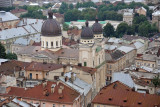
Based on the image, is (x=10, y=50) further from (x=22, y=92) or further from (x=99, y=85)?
(x=22, y=92)

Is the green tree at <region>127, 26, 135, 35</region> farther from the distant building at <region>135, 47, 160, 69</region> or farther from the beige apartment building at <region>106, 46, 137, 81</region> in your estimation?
the distant building at <region>135, 47, 160, 69</region>

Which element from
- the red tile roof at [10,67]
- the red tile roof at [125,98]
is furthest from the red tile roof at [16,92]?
the red tile roof at [125,98]

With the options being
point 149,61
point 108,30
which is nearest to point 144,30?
point 108,30

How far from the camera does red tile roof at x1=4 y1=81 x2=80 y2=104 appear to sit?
68562 mm

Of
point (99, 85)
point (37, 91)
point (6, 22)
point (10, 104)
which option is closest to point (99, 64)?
point (99, 85)

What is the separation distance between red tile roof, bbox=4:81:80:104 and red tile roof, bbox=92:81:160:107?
535cm

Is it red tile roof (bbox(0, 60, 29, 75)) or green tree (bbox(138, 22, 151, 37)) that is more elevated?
red tile roof (bbox(0, 60, 29, 75))

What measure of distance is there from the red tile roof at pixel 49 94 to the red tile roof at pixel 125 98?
535 cm

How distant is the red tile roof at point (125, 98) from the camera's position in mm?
64188

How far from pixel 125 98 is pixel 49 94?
50.7 ft

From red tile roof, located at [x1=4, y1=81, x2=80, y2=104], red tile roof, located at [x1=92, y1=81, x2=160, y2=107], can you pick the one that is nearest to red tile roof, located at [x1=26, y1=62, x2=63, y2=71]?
red tile roof, located at [x1=4, y1=81, x2=80, y2=104]

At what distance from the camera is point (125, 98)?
6562 cm

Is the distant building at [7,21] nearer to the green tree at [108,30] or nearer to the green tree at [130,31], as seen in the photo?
the green tree at [108,30]

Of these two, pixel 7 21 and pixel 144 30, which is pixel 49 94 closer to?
pixel 144 30
